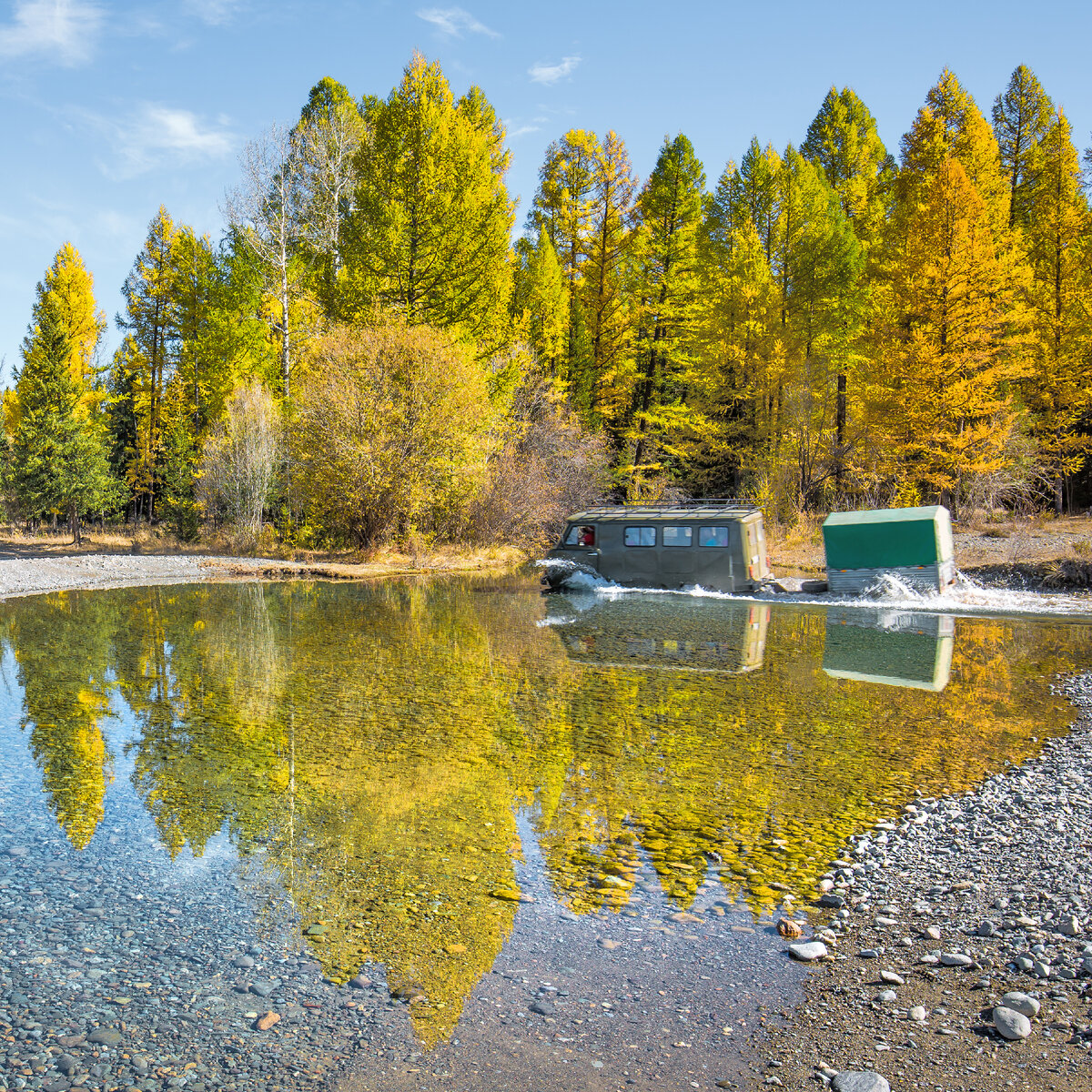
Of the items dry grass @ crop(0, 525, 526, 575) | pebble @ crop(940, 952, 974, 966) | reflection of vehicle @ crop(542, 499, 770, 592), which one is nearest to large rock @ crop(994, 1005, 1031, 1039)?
pebble @ crop(940, 952, 974, 966)

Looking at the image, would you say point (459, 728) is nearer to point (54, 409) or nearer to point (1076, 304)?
point (1076, 304)

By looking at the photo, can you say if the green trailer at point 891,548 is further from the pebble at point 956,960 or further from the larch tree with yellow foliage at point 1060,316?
the pebble at point 956,960

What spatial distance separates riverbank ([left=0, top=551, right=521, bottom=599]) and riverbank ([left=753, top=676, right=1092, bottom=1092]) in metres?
20.4

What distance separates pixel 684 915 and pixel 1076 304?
35.5 meters

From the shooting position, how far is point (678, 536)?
20.6 m

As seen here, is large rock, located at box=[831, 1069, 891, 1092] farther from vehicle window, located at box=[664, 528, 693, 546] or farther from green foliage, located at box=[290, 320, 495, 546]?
green foliage, located at box=[290, 320, 495, 546]

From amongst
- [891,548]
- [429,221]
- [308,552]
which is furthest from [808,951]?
[429,221]

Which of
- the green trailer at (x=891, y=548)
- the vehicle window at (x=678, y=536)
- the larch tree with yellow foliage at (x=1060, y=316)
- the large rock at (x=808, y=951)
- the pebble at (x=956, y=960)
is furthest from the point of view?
the larch tree with yellow foliage at (x=1060, y=316)

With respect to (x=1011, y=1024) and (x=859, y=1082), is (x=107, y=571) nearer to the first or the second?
(x=859, y=1082)

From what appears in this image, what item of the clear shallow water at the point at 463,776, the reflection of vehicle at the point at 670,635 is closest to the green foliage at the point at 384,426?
the reflection of vehicle at the point at 670,635

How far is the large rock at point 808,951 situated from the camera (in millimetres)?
4086

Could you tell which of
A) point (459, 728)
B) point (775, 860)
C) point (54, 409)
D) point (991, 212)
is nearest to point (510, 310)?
point (991, 212)

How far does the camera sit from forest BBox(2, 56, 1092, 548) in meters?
28.7

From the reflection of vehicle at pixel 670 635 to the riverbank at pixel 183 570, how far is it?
32.0ft
